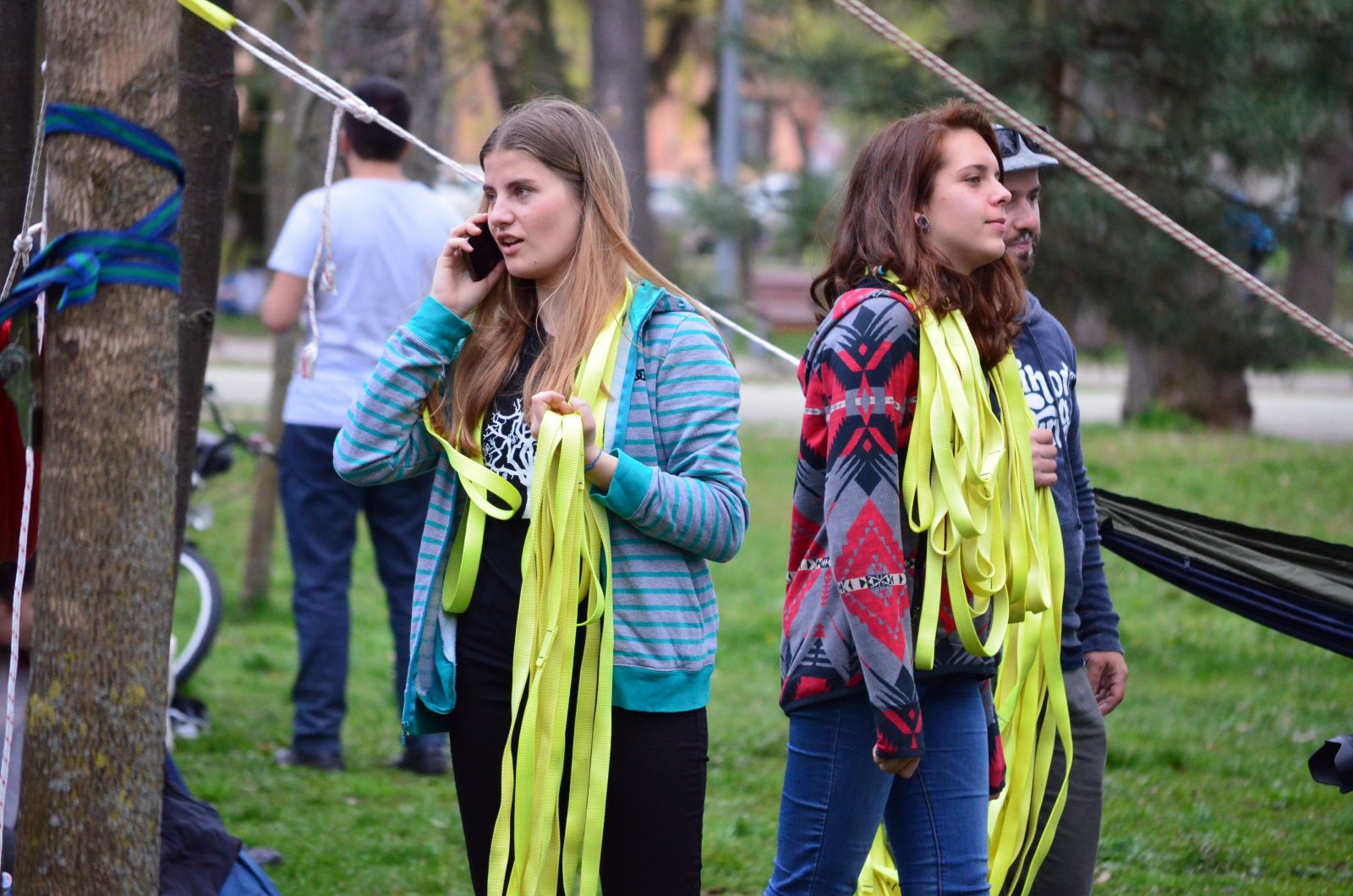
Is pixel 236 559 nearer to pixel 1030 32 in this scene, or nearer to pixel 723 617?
pixel 723 617

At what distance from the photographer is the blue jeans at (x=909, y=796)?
2.74 m

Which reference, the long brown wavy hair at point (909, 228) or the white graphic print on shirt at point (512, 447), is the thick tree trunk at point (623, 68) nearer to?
the long brown wavy hair at point (909, 228)

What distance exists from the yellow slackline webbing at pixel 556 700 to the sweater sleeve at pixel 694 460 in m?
0.08

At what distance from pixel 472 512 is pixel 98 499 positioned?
0.58 meters

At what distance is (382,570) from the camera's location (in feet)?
17.3

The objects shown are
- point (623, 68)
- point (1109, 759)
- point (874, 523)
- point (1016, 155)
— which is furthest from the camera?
point (623, 68)

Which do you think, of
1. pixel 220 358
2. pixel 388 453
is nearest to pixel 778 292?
pixel 220 358

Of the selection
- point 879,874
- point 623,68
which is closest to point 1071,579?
point 879,874

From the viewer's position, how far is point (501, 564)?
2652mm

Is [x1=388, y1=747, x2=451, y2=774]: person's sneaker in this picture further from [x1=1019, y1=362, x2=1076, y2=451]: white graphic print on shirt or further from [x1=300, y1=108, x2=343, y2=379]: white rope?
[x1=1019, y1=362, x2=1076, y2=451]: white graphic print on shirt

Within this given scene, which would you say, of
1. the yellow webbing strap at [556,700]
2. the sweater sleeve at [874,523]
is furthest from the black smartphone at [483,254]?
the sweater sleeve at [874,523]

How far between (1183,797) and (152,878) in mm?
3582

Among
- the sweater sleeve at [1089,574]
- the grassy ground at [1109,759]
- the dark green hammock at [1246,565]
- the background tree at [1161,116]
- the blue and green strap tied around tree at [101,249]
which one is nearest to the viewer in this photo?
the blue and green strap tied around tree at [101,249]

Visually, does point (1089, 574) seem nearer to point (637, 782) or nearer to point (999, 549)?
point (999, 549)
